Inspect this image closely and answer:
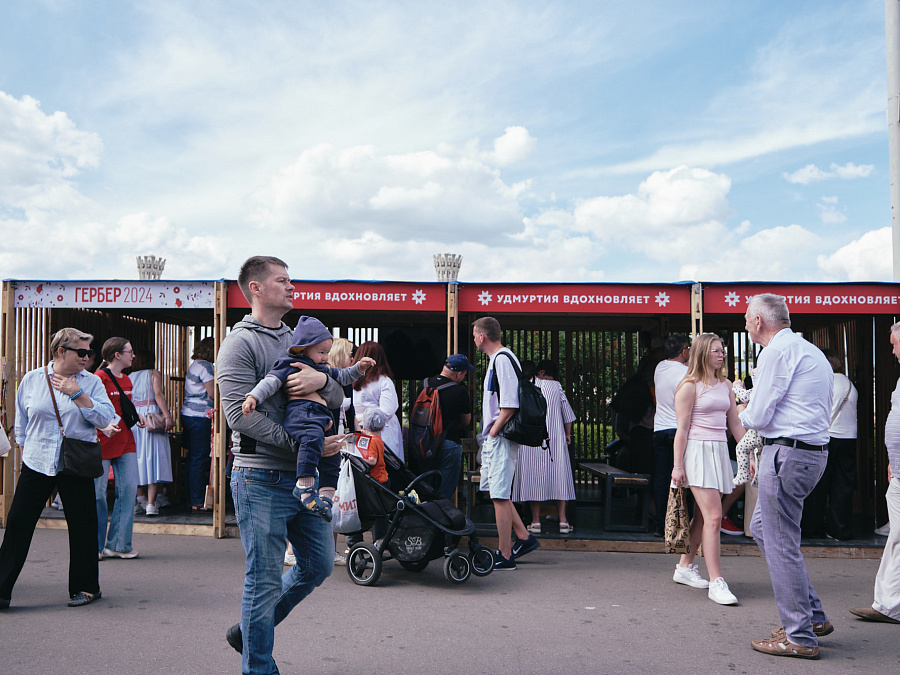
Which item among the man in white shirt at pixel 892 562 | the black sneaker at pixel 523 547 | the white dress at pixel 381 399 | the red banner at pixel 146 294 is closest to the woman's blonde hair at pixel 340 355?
the white dress at pixel 381 399

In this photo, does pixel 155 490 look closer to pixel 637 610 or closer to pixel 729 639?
pixel 637 610

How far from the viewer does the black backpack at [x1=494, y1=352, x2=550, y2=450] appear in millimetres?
5852

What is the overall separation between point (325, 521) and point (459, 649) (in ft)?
4.46

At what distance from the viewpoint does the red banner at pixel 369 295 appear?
23.4 feet

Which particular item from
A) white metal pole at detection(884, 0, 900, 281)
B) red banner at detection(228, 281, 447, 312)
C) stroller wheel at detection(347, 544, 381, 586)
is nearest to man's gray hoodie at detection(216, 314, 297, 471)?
stroller wheel at detection(347, 544, 381, 586)

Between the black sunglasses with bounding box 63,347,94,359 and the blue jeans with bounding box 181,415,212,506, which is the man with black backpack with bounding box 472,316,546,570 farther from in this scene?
the blue jeans with bounding box 181,415,212,506

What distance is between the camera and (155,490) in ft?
26.5

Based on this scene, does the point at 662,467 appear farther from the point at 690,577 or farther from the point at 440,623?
the point at 440,623

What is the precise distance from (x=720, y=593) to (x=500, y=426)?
74.6 inches

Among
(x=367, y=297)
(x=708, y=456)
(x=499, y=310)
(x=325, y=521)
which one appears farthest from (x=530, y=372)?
(x=325, y=521)

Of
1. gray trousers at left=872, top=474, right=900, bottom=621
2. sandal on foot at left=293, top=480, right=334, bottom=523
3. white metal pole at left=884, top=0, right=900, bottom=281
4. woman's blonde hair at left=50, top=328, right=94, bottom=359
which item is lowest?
gray trousers at left=872, top=474, right=900, bottom=621

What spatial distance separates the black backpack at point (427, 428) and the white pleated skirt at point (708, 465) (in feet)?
7.38

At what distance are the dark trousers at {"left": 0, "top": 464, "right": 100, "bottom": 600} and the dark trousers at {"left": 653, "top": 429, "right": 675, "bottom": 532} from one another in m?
4.78

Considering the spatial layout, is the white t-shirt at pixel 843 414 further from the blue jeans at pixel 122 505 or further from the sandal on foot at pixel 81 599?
the sandal on foot at pixel 81 599
